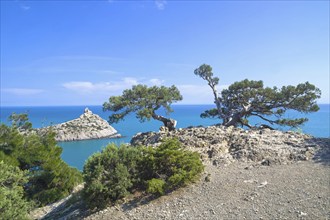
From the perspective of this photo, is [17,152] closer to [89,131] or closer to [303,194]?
[303,194]

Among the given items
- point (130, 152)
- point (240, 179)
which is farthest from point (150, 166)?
point (240, 179)

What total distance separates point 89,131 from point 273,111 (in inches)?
2341

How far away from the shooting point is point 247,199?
786 centimetres

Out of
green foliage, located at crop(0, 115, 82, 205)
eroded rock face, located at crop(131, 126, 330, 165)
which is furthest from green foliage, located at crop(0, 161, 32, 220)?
eroded rock face, located at crop(131, 126, 330, 165)

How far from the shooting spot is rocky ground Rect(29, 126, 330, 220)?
288 inches

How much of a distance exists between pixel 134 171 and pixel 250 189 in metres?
3.99

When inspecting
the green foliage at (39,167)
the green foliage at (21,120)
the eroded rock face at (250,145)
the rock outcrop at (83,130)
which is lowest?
the rock outcrop at (83,130)

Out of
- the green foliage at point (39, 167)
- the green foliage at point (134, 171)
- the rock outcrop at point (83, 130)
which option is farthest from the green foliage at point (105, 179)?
the rock outcrop at point (83, 130)

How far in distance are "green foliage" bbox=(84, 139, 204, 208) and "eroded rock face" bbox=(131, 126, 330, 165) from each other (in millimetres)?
2691

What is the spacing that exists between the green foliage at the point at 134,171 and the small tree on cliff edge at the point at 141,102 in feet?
31.8

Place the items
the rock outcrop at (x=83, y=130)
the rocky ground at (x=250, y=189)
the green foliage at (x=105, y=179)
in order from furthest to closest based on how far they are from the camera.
Result: the rock outcrop at (x=83, y=130) < the green foliage at (x=105, y=179) < the rocky ground at (x=250, y=189)

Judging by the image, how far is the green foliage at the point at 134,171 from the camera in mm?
8672

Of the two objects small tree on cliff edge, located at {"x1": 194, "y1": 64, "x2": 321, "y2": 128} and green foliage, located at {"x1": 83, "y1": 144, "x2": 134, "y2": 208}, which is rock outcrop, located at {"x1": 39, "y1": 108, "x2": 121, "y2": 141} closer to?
small tree on cliff edge, located at {"x1": 194, "y1": 64, "x2": 321, "y2": 128}

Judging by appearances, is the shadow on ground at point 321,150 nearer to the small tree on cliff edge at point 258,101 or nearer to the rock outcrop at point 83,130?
the small tree on cliff edge at point 258,101
